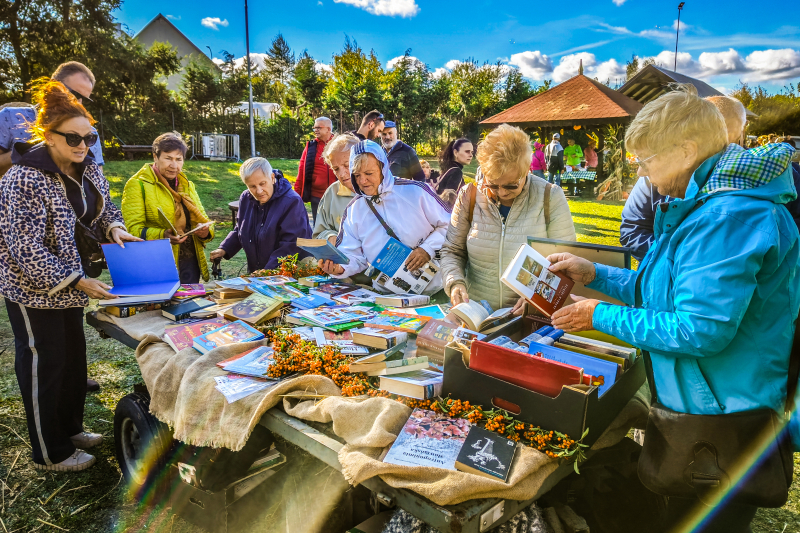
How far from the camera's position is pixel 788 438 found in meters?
1.37

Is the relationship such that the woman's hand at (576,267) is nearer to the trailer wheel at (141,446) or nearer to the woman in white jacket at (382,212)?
the woman in white jacket at (382,212)

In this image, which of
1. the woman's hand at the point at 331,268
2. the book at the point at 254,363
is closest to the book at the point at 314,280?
the woman's hand at the point at 331,268

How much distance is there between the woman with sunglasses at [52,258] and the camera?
8.25 ft

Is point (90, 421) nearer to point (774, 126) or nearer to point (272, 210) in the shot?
point (272, 210)

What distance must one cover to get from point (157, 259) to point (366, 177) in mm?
1414

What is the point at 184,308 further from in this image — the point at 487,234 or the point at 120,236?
the point at 487,234

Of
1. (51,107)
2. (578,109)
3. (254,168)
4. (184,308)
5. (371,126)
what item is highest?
(578,109)

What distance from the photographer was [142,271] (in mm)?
2973

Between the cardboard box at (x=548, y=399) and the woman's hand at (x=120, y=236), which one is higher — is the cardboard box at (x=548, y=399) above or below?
below

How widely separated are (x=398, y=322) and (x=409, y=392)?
2.51 ft

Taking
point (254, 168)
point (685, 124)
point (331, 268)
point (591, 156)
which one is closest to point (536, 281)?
point (685, 124)

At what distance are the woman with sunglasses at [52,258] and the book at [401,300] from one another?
1504mm

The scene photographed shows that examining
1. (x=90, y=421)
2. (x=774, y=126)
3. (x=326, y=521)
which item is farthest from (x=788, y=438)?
(x=774, y=126)

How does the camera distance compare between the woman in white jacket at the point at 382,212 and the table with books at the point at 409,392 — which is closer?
the table with books at the point at 409,392
